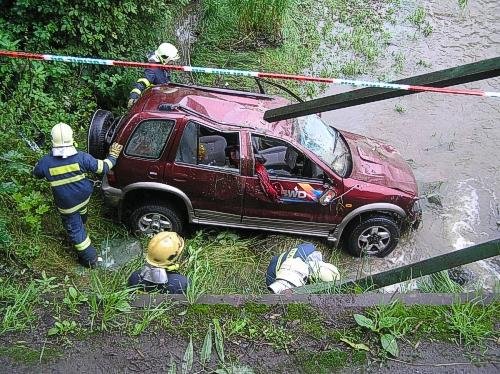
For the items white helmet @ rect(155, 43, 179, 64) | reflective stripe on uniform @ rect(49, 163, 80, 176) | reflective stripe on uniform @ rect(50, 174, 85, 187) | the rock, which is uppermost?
white helmet @ rect(155, 43, 179, 64)

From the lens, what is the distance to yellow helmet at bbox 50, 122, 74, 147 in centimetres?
518

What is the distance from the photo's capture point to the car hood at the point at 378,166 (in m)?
6.18

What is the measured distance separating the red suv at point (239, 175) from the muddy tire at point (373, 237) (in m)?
→ 0.01

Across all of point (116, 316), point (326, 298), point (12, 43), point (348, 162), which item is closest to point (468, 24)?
point (348, 162)

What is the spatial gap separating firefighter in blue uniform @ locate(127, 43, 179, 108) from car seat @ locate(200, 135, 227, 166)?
51.3 inches

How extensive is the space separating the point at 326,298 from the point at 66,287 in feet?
5.62

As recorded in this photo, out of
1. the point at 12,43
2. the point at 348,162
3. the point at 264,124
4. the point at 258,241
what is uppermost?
the point at 12,43

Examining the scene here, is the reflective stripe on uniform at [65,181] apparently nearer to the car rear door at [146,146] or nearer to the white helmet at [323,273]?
the car rear door at [146,146]

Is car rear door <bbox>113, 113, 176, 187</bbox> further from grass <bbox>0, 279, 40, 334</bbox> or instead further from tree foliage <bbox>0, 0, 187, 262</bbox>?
grass <bbox>0, 279, 40, 334</bbox>

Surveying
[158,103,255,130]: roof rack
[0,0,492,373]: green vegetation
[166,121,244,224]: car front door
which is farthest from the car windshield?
[0,0,492,373]: green vegetation

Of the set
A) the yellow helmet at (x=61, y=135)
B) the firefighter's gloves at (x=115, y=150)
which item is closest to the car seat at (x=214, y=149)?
the firefighter's gloves at (x=115, y=150)

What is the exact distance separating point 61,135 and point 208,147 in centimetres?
156

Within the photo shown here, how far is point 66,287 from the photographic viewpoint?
12.1 ft

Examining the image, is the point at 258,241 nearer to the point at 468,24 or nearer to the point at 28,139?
the point at 28,139
